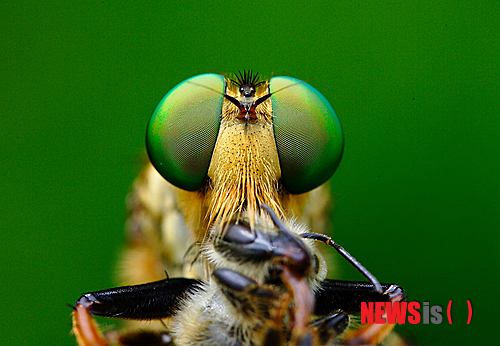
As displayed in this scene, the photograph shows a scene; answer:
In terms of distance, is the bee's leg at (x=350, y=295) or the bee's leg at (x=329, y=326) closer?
the bee's leg at (x=329, y=326)

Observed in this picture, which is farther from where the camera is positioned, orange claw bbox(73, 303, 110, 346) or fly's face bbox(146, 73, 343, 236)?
fly's face bbox(146, 73, 343, 236)

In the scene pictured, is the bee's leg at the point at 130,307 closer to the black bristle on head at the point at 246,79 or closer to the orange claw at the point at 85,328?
the orange claw at the point at 85,328

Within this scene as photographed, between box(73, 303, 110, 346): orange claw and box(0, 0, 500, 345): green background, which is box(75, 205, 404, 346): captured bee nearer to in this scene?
box(73, 303, 110, 346): orange claw

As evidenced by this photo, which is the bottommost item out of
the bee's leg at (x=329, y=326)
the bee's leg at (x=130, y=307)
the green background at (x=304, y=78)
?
the bee's leg at (x=329, y=326)

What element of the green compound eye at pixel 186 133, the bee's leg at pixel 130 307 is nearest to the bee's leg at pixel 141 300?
the bee's leg at pixel 130 307

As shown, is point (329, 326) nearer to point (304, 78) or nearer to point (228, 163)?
point (228, 163)

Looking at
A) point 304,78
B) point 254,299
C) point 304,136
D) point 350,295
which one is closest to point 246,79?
point 304,136

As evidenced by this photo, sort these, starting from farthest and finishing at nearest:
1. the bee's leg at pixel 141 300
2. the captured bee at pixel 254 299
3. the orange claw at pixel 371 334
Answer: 1. the bee's leg at pixel 141 300
2. the orange claw at pixel 371 334
3. the captured bee at pixel 254 299

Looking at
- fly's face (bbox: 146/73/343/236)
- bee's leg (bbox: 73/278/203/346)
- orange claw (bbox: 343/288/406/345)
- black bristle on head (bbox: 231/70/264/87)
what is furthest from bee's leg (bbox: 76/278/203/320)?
black bristle on head (bbox: 231/70/264/87)
